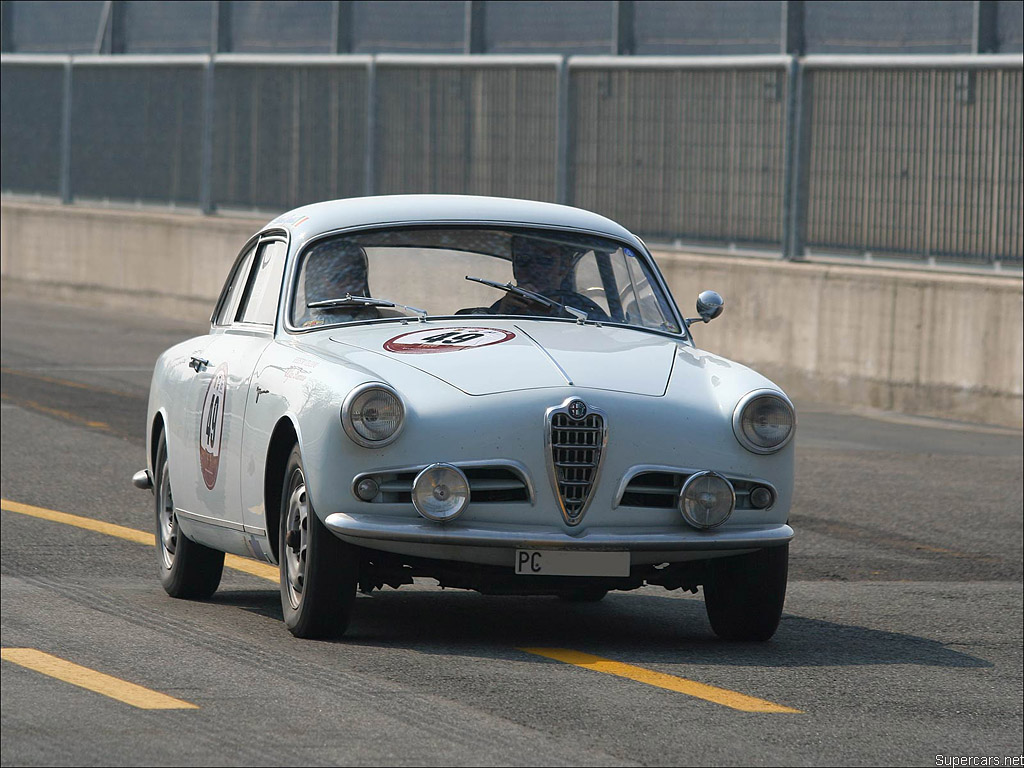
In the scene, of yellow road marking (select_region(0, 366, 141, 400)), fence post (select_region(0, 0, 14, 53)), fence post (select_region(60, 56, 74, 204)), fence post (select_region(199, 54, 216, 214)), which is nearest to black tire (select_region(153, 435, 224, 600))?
yellow road marking (select_region(0, 366, 141, 400))

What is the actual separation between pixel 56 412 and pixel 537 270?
27.1 feet

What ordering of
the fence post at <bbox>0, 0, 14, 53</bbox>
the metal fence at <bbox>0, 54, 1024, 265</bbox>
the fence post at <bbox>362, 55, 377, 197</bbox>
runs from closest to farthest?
1. the metal fence at <bbox>0, 54, 1024, 265</bbox>
2. the fence post at <bbox>362, 55, 377, 197</bbox>
3. the fence post at <bbox>0, 0, 14, 53</bbox>

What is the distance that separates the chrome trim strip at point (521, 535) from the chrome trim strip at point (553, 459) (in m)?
0.07

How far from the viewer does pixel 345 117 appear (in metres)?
25.5

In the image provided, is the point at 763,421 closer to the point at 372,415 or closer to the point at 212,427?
the point at 372,415

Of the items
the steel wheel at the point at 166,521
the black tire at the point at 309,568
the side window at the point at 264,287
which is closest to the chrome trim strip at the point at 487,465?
the black tire at the point at 309,568

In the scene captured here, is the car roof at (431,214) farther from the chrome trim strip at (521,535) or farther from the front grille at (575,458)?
the chrome trim strip at (521,535)

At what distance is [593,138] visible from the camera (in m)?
21.8

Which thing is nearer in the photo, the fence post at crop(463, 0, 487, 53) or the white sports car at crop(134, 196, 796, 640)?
the white sports car at crop(134, 196, 796, 640)

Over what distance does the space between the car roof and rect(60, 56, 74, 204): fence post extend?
71.7ft

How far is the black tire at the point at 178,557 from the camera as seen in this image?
28.8 ft

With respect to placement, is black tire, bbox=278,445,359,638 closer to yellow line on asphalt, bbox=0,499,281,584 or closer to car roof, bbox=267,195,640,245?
car roof, bbox=267,195,640,245

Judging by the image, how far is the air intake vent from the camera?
23.6 ft

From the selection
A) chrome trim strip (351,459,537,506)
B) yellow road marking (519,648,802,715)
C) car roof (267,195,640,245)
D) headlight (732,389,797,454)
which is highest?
car roof (267,195,640,245)
